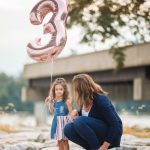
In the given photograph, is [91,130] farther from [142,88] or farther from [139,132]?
[142,88]

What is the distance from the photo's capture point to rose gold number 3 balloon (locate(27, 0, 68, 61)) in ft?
26.6

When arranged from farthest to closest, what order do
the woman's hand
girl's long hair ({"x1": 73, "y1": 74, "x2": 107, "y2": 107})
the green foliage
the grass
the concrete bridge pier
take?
the green foliage, the concrete bridge pier, the grass, girl's long hair ({"x1": 73, "y1": 74, "x2": 107, "y2": 107}), the woman's hand

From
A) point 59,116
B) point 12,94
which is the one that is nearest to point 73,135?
point 59,116

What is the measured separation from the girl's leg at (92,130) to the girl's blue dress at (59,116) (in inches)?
34.1

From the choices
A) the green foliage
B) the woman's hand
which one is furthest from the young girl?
the green foliage

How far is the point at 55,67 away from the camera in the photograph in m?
33.1

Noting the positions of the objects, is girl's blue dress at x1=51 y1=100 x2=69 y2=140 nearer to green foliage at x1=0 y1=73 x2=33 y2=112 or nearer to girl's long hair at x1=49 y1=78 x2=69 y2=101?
girl's long hair at x1=49 y1=78 x2=69 y2=101

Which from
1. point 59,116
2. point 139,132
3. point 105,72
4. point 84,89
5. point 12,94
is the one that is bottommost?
point 139,132

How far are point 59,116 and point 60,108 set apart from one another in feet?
0.33

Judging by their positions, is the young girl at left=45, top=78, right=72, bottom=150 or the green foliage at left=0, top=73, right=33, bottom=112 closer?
the young girl at left=45, top=78, right=72, bottom=150

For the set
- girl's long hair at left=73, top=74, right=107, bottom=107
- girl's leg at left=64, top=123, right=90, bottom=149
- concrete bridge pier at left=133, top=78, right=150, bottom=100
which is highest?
concrete bridge pier at left=133, top=78, right=150, bottom=100

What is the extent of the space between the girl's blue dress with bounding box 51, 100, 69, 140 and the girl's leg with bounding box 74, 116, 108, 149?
0.87m

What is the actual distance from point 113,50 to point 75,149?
445 inches

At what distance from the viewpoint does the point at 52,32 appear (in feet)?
27.0
